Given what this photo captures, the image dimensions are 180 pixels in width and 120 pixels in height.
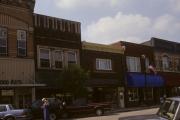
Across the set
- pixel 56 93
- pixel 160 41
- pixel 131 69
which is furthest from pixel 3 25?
pixel 160 41

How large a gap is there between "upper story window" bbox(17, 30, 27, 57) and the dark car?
6.04m

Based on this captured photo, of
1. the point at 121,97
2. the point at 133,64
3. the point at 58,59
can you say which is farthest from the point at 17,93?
the point at 133,64

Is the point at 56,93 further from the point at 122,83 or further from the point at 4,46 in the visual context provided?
the point at 122,83

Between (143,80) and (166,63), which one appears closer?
(143,80)

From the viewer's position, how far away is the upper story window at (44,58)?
33.2 meters

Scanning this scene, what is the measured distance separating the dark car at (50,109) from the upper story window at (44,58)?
641cm

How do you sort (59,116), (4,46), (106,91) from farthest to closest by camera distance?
(106,91), (4,46), (59,116)

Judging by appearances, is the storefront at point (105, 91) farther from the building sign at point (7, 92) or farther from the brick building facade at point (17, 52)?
the building sign at point (7, 92)

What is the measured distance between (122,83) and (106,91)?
2.51m

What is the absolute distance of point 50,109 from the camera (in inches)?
1064

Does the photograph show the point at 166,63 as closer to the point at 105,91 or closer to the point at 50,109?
the point at 105,91

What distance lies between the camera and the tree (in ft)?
104

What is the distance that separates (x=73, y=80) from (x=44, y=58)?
3.75 metres

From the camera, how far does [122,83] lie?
41.7 meters
